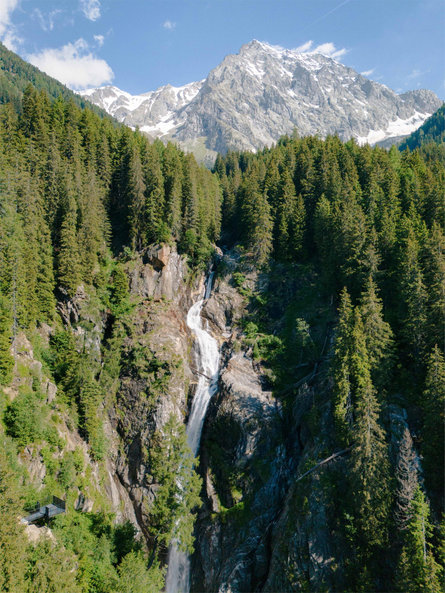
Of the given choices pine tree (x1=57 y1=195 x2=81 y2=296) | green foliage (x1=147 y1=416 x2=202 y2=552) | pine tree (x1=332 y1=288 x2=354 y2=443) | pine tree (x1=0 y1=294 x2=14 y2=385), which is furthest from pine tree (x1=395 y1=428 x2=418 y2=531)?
pine tree (x1=57 y1=195 x2=81 y2=296)

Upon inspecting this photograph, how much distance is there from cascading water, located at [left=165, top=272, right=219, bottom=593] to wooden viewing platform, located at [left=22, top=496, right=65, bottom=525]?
1139cm

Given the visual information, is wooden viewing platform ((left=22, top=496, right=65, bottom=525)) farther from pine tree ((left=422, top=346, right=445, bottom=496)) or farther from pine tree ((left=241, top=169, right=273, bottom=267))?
pine tree ((left=241, top=169, right=273, bottom=267))

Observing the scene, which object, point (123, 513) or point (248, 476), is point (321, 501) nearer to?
point (248, 476)

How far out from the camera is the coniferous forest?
2508 centimetres

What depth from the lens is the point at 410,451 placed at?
26.6 meters

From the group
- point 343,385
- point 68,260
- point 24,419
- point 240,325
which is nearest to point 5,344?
point 24,419

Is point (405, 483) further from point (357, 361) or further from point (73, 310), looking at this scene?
point (73, 310)

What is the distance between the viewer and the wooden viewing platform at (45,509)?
26.8m

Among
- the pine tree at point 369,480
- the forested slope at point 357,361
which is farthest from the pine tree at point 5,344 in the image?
the pine tree at point 369,480

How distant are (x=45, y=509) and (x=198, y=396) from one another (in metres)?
Result: 20.3

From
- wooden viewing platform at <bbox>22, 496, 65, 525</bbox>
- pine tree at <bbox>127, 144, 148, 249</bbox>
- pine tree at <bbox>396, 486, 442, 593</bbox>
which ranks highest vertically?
pine tree at <bbox>127, 144, 148, 249</bbox>

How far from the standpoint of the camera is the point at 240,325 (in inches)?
2045

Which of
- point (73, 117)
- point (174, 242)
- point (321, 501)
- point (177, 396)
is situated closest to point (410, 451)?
point (321, 501)

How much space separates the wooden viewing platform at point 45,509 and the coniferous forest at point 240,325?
3.42ft
